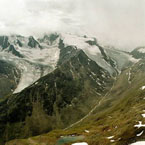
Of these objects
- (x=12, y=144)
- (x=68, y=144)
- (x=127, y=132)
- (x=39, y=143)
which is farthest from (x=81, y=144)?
(x=12, y=144)

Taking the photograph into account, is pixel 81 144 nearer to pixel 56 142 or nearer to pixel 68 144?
pixel 68 144

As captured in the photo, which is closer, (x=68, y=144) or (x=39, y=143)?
(x=68, y=144)

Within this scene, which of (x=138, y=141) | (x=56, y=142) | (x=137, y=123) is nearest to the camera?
(x=138, y=141)

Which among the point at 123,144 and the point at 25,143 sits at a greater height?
the point at 25,143

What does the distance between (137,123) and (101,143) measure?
22.4 metres

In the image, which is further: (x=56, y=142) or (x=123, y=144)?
(x=56, y=142)

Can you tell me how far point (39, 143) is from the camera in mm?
173750

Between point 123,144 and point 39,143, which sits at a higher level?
point 39,143

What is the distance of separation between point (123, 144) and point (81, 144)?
45.9 m

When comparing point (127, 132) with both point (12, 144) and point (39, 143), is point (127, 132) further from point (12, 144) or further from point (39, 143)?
point (12, 144)

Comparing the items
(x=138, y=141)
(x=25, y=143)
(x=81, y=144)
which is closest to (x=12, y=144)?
(x=25, y=143)

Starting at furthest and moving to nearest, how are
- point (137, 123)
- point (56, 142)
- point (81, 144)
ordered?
point (56, 142)
point (81, 144)
point (137, 123)

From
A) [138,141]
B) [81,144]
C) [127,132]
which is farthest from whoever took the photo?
[81,144]

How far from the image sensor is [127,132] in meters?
122
